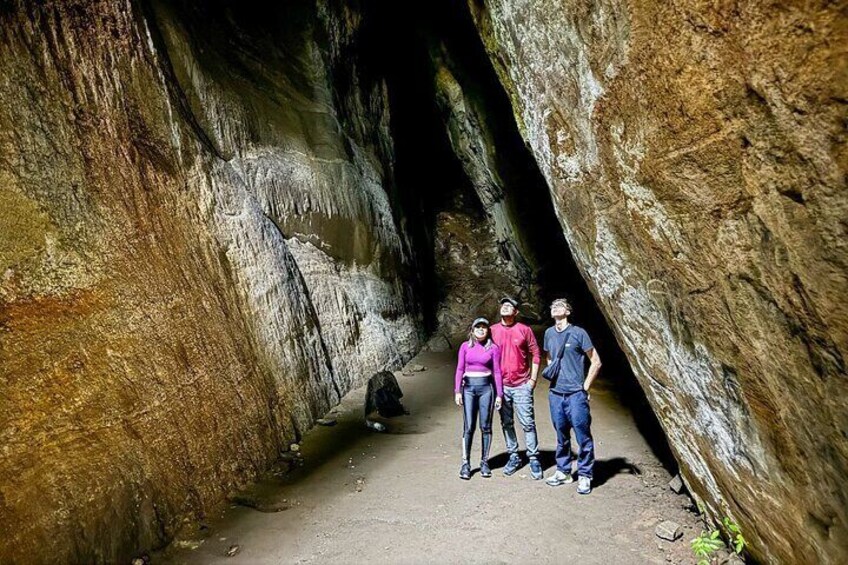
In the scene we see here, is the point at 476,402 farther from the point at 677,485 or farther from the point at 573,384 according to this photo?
the point at 677,485

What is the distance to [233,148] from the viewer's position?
8734 millimetres

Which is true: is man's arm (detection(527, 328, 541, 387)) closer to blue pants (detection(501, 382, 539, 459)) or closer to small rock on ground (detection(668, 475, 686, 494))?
blue pants (detection(501, 382, 539, 459))

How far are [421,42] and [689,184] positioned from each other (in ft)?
48.9

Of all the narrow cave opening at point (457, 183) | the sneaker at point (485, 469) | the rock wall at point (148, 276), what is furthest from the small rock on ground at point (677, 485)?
the narrow cave opening at point (457, 183)

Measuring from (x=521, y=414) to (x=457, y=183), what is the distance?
14.7m

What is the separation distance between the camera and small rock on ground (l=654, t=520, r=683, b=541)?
5.00m

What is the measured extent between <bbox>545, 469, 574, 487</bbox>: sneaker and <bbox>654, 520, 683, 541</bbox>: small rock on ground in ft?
3.88

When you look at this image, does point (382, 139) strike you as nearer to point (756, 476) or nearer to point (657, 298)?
point (657, 298)

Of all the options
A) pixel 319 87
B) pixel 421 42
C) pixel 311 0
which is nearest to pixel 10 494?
pixel 319 87

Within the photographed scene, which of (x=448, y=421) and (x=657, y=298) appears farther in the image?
(x=448, y=421)

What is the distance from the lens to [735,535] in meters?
4.46

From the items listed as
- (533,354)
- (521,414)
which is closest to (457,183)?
(533,354)

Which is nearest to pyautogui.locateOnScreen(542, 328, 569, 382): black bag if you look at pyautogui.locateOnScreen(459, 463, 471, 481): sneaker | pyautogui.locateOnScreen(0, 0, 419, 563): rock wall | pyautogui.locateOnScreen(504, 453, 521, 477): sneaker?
pyautogui.locateOnScreen(504, 453, 521, 477): sneaker

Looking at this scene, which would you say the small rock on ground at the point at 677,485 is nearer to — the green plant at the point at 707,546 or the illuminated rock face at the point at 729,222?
the illuminated rock face at the point at 729,222
